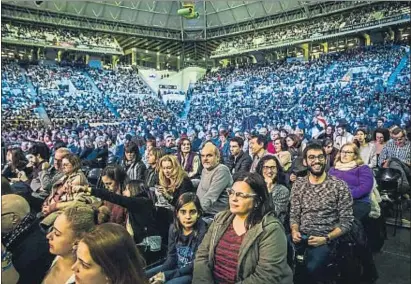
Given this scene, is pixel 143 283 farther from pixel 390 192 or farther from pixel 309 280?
pixel 390 192

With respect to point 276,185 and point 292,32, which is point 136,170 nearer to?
point 276,185

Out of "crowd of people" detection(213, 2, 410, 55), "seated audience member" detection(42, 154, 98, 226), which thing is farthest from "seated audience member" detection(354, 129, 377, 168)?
"crowd of people" detection(213, 2, 410, 55)

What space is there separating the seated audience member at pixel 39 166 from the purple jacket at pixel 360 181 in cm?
192

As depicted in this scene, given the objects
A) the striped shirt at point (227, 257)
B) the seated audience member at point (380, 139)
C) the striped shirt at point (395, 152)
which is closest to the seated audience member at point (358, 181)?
the striped shirt at point (227, 257)

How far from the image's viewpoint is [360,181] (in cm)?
200

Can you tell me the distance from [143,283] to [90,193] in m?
0.65

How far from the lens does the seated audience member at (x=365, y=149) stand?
292cm

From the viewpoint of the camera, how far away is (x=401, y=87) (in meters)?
4.26

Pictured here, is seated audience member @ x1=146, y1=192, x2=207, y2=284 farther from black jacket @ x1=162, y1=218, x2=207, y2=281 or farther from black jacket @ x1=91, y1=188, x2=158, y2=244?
black jacket @ x1=91, y1=188, x2=158, y2=244

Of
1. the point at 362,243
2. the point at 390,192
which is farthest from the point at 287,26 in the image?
the point at 362,243

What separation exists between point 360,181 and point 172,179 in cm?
103

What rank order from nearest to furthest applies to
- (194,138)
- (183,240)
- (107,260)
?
(107,260) → (183,240) → (194,138)

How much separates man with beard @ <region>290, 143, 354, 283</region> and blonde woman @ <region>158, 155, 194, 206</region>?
1.97 feet

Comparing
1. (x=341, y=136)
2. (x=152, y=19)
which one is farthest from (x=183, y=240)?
(x=152, y=19)
